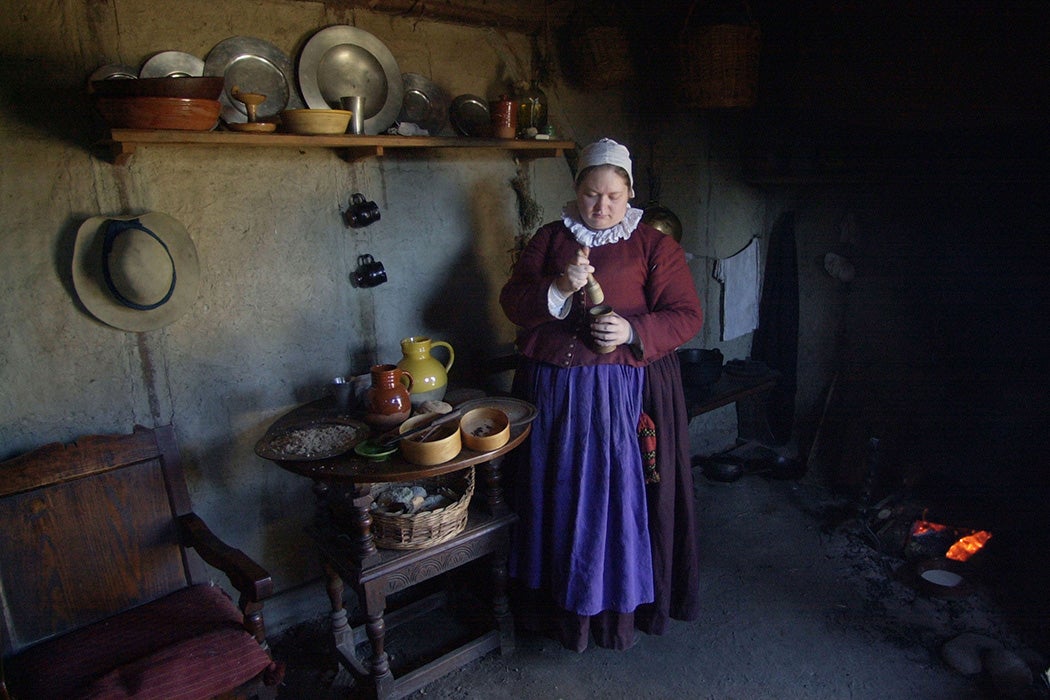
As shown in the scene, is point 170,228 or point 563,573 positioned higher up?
point 170,228

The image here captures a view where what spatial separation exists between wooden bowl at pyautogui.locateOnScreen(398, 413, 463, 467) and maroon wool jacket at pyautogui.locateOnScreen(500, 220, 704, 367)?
1.45 ft

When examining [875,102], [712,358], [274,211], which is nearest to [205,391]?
[274,211]

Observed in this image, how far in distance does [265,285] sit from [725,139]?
265 centimetres

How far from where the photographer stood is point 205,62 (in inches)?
84.5

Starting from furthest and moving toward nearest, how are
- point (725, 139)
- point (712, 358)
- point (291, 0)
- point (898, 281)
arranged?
point (725, 139) < point (898, 281) < point (712, 358) < point (291, 0)

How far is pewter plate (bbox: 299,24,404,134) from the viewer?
233 centimetres

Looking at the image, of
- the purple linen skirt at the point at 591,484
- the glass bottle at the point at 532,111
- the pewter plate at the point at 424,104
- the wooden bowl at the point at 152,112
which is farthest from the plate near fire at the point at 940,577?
the wooden bowl at the point at 152,112

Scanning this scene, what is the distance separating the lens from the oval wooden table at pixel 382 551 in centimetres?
187

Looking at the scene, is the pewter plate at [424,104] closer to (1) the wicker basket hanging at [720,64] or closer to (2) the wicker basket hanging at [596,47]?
(2) the wicker basket hanging at [596,47]

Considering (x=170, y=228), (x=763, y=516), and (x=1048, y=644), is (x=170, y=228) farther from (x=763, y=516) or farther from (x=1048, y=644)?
(x=1048, y=644)

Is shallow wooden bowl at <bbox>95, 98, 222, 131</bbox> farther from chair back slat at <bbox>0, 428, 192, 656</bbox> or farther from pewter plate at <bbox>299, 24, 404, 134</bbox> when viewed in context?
chair back slat at <bbox>0, 428, 192, 656</bbox>

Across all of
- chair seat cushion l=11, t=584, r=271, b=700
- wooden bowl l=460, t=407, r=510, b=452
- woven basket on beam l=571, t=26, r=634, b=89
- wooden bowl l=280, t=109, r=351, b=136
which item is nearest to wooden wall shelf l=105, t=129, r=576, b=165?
wooden bowl l=280, t=109, r=351, b=136

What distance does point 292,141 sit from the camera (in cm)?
208

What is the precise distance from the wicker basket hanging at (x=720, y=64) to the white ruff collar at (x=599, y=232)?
930 millimetres
